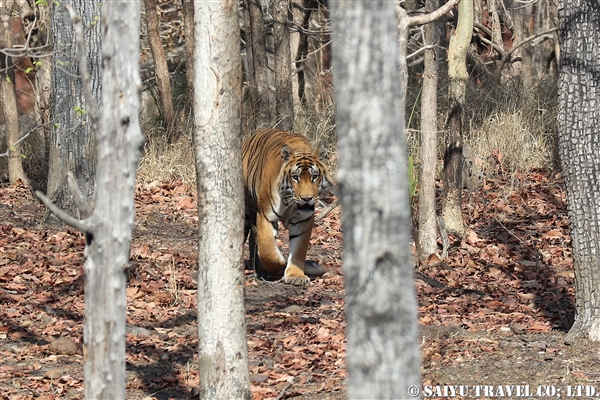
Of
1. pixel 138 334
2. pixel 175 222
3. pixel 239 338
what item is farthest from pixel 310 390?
pixel 175 222

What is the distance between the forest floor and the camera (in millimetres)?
5668

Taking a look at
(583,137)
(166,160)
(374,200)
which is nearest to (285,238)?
(166,160)

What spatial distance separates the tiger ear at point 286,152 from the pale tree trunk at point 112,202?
15.1 feet

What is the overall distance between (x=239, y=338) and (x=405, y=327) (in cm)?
206

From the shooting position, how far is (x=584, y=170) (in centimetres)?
596

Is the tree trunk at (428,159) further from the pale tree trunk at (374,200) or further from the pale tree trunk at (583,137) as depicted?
the pale tree trunk at (374,200)

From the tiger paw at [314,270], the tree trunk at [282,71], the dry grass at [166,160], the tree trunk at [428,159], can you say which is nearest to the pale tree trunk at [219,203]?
the tiger paw at [314,270]

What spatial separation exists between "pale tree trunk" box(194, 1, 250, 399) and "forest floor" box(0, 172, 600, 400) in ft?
2.31

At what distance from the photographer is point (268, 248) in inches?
324

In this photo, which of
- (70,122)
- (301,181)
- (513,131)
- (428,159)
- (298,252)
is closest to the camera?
(301,181)

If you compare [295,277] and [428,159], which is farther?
[428,159]

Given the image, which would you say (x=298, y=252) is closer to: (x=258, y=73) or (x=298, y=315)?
(x=298, y=315)

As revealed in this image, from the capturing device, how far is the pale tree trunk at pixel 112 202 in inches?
140

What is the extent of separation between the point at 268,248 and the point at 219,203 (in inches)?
138
